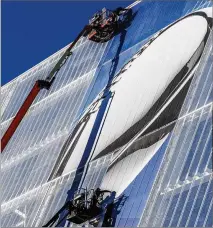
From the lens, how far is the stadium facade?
121 feet

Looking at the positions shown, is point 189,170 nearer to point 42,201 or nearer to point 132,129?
point 132,129

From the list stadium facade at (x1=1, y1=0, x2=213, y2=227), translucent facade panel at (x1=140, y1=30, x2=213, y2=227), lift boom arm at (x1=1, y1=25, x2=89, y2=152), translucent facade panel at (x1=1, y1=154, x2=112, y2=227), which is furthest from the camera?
lift boom arm at (x1=1, y1=25, x2=89, y2=152)

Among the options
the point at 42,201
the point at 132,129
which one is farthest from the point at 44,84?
the point at 132,129

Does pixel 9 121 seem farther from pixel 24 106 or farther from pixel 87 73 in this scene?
pixel 87 73

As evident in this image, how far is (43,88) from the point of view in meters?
60.6

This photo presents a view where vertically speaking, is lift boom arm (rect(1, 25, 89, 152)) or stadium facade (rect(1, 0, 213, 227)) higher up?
lift boom arm (rect(1, 25, 89, 152))

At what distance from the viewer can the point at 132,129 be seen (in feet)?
143

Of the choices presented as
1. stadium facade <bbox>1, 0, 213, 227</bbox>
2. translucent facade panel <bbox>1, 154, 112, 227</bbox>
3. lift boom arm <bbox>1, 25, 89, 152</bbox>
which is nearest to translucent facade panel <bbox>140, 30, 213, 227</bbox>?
stadium facade <bbox>1, 0, 213, 227</bbox>

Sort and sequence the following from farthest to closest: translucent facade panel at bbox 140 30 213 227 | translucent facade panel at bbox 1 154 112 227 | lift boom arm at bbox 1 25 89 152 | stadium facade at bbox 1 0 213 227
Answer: lift boom arm at bbox 1 25 89 152 → translucent facade panel at bbox 1 154 112 227 → stadium facade at bbox 1 0 213 227 → translucent facade panel at bbox 140 30 213 227

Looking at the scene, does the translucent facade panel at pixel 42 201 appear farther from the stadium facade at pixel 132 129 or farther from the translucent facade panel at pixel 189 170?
the translucent facade panel at pixel 189 170

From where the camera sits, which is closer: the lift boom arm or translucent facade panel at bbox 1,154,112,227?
translucent facade panel at bbox 1,154,112,227

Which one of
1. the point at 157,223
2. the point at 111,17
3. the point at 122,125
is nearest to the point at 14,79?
the point at 111,17

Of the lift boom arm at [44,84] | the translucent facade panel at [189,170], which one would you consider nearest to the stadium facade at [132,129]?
the translucent facade panel at [189,170]

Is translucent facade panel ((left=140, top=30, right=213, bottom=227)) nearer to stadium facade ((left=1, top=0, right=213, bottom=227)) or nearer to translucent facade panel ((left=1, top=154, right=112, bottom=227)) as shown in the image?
stadium facade ((left=1, top=0, right=213, bottom=227))
